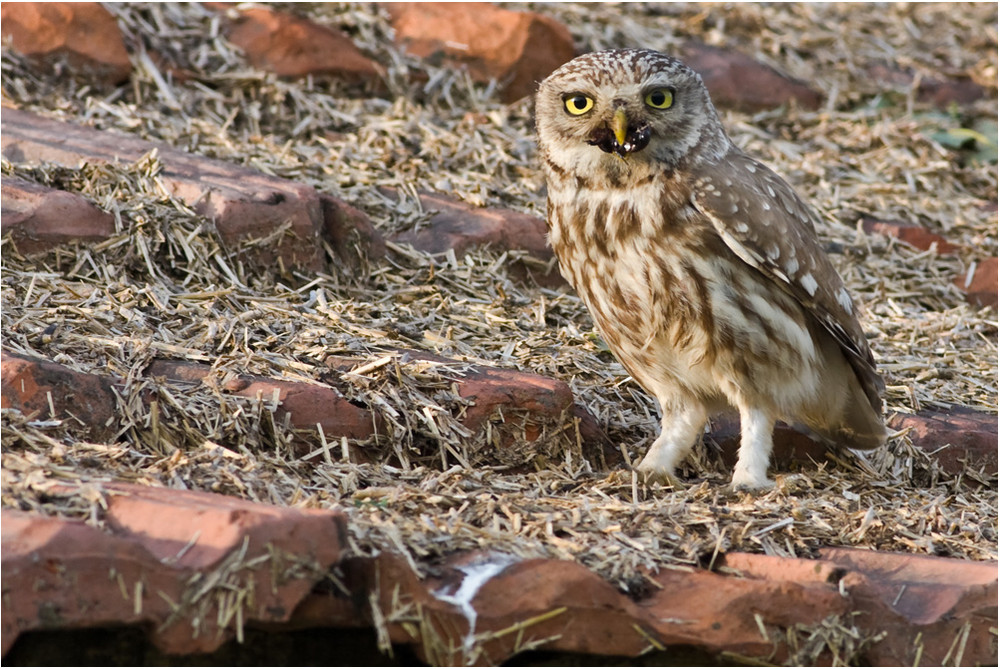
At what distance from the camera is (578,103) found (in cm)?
432

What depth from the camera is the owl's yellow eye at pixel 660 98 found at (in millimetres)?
4219

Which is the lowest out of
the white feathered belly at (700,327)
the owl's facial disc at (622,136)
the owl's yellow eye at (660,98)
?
the white feathered belly at (700,327)

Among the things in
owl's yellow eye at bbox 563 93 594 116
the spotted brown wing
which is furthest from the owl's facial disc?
the spotted brown wing

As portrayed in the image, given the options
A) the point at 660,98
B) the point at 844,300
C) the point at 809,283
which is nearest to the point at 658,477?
the point at 809,283

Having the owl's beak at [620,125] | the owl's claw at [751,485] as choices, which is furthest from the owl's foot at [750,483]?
the owl's beak at [620,125]

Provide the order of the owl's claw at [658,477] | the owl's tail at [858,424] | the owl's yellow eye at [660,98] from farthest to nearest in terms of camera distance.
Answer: the owl's tail at [858,424]
the owl's yellow eye at [660,98]
the owl's claw at [658,477]

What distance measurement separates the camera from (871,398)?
178 inches

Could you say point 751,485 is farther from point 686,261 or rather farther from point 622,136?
point 622,136

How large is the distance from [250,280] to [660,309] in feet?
5.54

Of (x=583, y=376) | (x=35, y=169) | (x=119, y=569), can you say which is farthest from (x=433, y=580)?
(x=35, y=169)

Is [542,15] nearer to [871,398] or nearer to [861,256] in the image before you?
[861,256]

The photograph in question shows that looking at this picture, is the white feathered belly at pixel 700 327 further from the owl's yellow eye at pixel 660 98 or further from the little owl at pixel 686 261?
the owl's yellow eye at pixel 660 98

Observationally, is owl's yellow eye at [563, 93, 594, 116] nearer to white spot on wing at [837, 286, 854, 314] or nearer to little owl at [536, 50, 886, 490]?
little owl at [536, 50, 886, 490]

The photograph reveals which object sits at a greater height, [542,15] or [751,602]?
[542,15]
